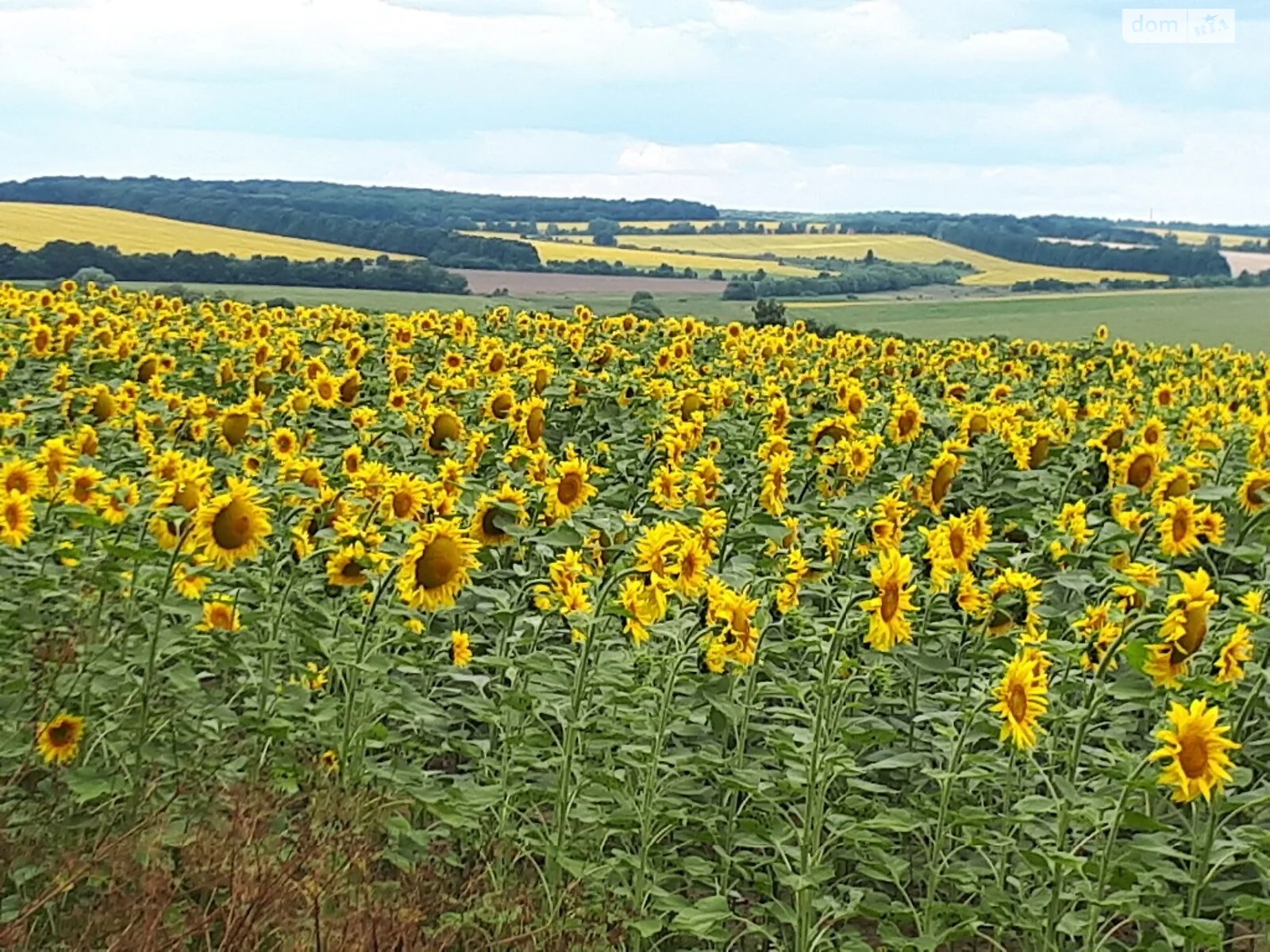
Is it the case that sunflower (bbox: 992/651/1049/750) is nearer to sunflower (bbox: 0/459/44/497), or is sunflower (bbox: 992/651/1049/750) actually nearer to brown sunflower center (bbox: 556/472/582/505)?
brown sunflower center (bbox: 556/472/582/505)

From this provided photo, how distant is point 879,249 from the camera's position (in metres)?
57.7

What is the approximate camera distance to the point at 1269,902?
11.0 ft

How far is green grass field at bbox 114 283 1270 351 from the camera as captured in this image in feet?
78.0

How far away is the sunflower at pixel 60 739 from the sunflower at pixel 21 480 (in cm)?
94

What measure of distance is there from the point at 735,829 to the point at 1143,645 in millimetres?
1537

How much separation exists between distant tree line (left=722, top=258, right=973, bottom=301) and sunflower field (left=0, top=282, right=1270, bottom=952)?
25.8 m

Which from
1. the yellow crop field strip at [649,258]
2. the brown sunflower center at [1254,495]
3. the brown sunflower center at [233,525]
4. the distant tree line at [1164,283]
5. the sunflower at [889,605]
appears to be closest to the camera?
the sunflower at [889,605]

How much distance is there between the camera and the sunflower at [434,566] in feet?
13.5

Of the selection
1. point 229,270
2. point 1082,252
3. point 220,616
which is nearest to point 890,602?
point 220,616

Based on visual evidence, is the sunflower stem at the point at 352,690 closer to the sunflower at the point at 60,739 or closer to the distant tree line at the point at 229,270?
the sunflower at the point at 60,739

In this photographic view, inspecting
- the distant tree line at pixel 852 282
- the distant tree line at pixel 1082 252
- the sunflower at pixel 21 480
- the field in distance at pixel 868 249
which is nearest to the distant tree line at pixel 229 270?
the distant tree line at pixel 852 282

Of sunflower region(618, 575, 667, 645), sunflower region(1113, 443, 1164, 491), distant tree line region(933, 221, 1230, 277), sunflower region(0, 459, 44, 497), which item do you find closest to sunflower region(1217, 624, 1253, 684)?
sunflower region(618, 575, 667, 645)

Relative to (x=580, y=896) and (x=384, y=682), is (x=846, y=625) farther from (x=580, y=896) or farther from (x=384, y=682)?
(x=384, y=682)

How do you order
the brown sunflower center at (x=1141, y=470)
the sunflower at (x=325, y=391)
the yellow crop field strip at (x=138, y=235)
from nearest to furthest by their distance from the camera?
1. the brown sunflower center at (x=1141, y=470)
2. the sunflower at (x=325, y=391)
3. the yellow crop field strip at (x=138, y=235)
